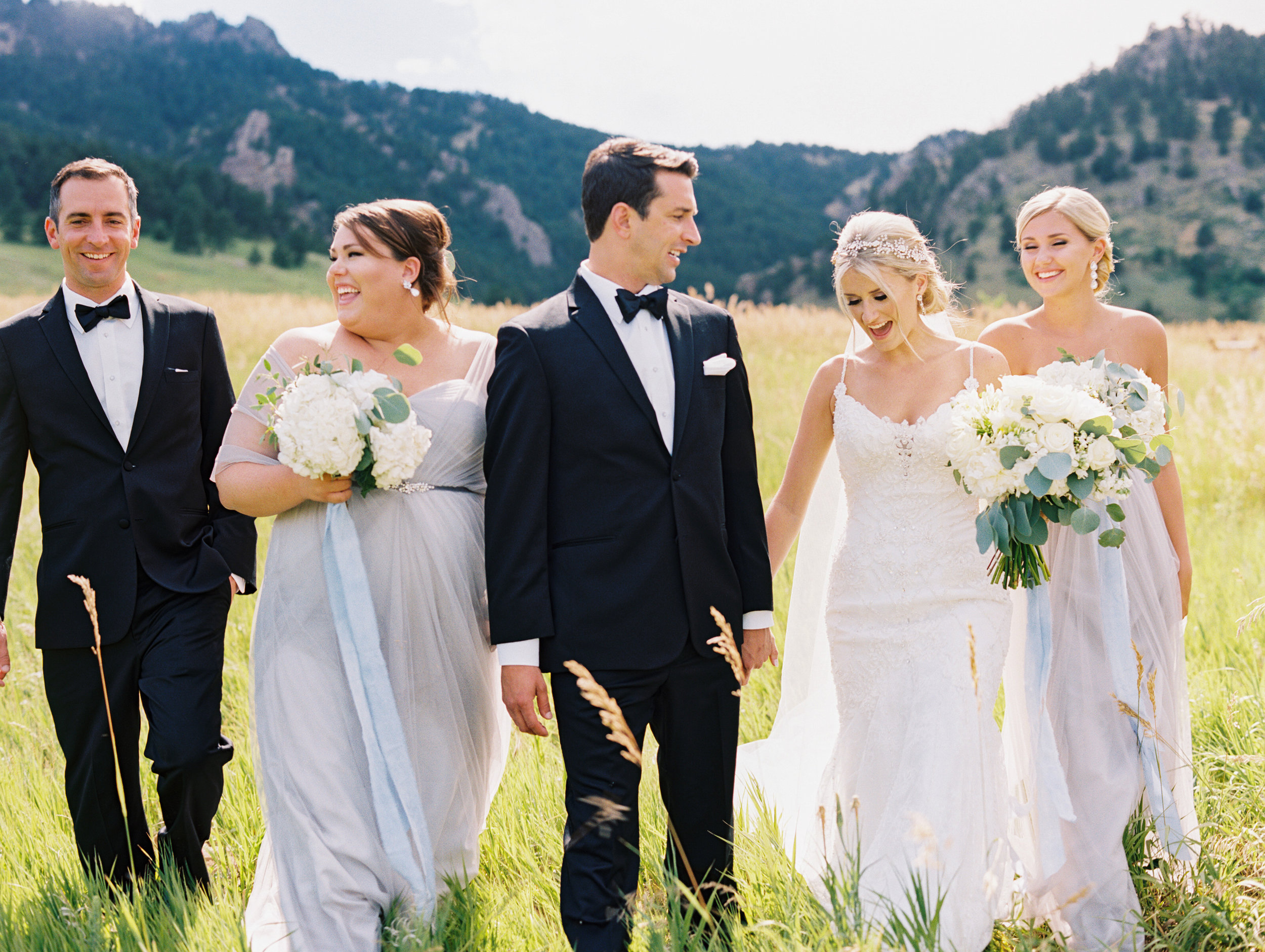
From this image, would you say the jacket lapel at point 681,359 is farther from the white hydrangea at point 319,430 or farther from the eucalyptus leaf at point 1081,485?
the eucalyptus leaf at point 1081,485

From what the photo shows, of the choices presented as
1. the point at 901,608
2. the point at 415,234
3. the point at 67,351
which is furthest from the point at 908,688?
the point at 67,351

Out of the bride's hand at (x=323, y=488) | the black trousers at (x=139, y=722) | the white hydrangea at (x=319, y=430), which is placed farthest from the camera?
the black trousers at (x=139, y=722)

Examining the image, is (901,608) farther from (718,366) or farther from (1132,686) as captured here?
(718,366)

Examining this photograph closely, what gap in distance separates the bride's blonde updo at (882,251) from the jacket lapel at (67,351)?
2.79 metres

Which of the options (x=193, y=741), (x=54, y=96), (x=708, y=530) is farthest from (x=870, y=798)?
(x=54, y=96)

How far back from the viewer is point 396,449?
2980 mm

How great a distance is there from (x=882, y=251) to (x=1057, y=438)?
0.91 m

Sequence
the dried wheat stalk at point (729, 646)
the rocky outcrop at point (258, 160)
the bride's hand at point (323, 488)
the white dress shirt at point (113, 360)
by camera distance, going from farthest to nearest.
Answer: the rocky outcrop at point (258, 160) < the white dress shirt at point (113, 360) < the bride's hand at point (323, 488) < the dried wheat stalk at point (729, 646)

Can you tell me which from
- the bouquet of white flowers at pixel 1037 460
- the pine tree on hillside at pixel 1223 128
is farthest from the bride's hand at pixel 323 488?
the pine tree on hillside at pixel 1223 128

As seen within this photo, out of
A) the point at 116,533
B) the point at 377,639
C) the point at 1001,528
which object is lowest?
the point at 377,639

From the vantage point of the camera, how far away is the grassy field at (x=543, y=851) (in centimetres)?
303

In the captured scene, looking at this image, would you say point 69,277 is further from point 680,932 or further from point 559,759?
point 680,932

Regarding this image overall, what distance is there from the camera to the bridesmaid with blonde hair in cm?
324

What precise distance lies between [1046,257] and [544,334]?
6.68ft
